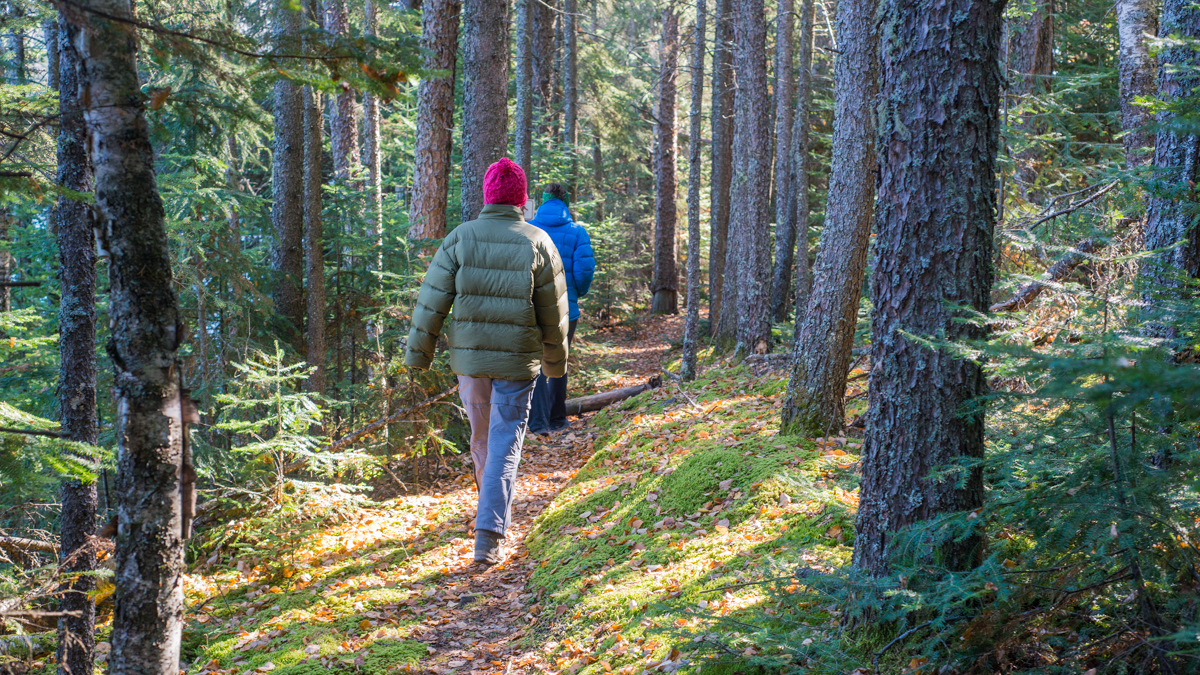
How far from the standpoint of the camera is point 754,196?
39.6 ft

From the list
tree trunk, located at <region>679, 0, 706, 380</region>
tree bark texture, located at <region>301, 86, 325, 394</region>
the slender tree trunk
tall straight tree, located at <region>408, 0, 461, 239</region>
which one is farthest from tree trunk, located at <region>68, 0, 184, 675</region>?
the slender tree trunk

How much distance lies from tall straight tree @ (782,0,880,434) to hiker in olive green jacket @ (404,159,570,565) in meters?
2.32

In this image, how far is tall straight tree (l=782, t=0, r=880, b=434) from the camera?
582cm

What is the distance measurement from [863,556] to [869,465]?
1.35ft

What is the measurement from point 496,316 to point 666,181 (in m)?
15.8

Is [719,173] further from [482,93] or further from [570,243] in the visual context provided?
[482,93]

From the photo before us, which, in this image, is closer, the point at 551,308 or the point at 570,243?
the point at 551,308

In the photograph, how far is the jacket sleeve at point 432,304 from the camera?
16.7 ft

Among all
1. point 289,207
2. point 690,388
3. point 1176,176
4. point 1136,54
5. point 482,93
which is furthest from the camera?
point 690,388

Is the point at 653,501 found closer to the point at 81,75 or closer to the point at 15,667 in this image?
the point at 15,667

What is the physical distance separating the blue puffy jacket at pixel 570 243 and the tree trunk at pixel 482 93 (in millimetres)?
Answer: 807

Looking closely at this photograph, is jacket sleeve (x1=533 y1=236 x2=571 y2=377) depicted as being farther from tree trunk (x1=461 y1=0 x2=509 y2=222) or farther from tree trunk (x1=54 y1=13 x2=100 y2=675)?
tree trunk (x1=54 y1=13 x2=100 y2=675)

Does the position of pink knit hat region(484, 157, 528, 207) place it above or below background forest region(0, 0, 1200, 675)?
above

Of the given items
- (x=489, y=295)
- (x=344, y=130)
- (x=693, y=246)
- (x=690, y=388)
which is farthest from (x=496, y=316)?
(x=344, y=130)
